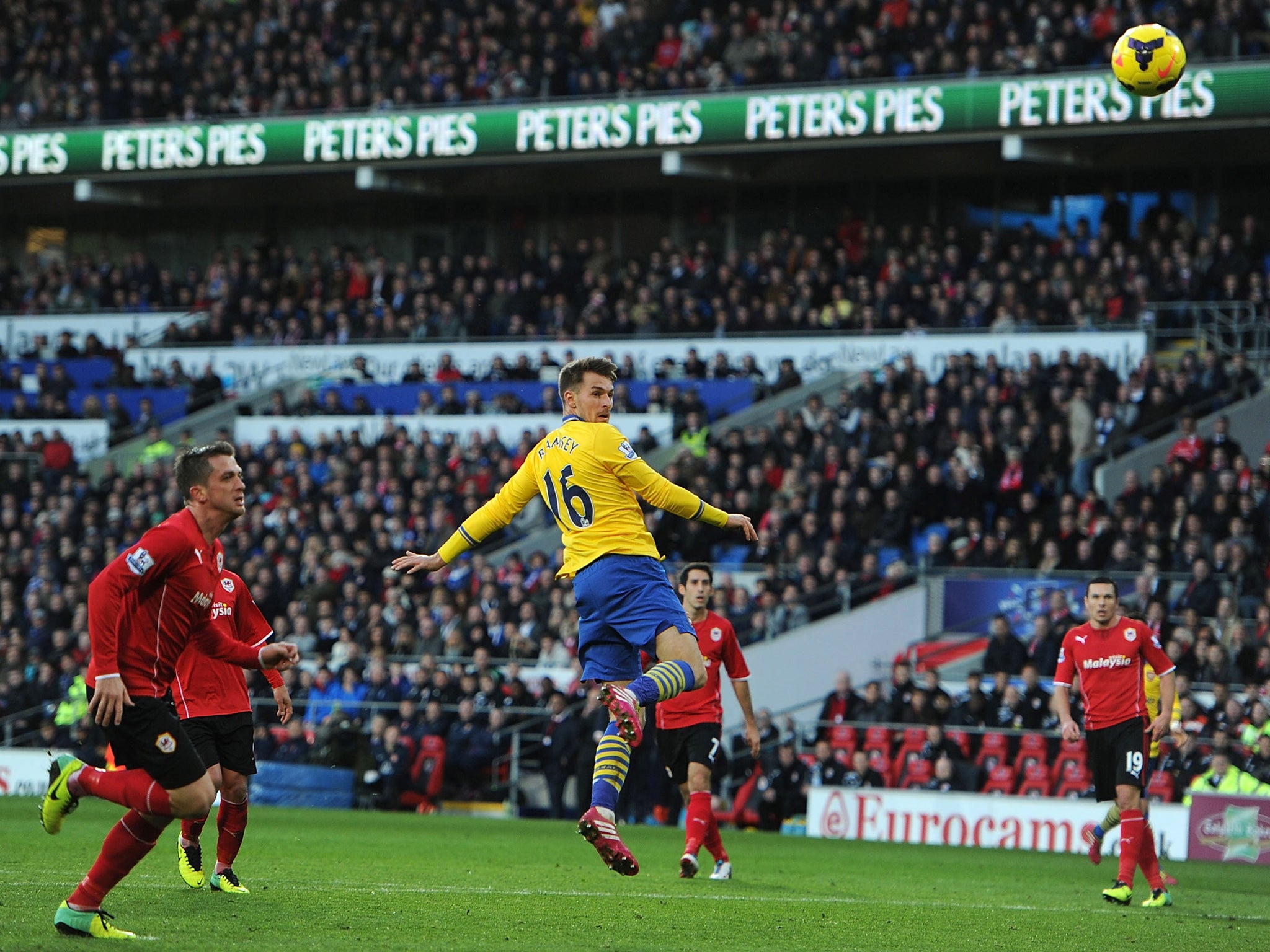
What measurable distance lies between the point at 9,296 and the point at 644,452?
17.9m

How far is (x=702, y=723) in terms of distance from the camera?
38.6 ft

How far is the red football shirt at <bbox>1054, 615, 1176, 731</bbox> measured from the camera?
10.8m

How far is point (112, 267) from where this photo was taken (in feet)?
116

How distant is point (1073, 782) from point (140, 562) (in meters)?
12.7

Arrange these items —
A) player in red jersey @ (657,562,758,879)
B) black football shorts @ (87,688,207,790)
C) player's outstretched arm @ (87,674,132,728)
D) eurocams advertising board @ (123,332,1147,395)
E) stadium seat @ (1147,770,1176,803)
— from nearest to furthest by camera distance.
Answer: player's outstretched arm @ (87,674,132,728) → black football shorts @ (87,688,207,790) → player in red jersey @ (657,562,758,879) → stadium seat @ (1147,770,1176,803) → eurocams advertising board @ (123,332,1147,395)

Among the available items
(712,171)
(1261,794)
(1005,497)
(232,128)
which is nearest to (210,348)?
A: (232,128)

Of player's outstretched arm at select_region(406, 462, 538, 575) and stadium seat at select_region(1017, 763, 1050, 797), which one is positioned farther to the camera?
stadium seat at select_region(1017, 763, 1050, 797)

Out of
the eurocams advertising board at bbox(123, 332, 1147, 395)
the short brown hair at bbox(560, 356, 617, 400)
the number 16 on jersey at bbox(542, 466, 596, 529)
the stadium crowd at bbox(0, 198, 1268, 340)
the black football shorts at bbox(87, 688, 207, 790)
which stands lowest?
the black football shorts at bbox(87, 688, 207, 790)

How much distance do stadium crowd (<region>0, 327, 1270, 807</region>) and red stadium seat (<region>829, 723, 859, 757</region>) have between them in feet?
6.00

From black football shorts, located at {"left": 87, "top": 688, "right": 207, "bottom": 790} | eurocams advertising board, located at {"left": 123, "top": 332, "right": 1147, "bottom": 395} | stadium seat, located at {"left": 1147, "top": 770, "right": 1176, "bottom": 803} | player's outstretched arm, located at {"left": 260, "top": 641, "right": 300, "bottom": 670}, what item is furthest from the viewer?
eurocams advertising board, located at {"left": 123, "top": 332, "right": 1147, "bottom": 395}

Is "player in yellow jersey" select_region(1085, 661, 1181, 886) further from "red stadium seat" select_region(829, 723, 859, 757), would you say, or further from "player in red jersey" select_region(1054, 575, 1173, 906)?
"red stadium seat" select_region(829, 723, 859, 757)

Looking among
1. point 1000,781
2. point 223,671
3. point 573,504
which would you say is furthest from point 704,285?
point 573,504

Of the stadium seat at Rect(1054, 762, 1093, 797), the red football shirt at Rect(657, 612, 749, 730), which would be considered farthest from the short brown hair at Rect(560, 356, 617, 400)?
the stadium seat at Rect(1054, 762, 1093, 797)

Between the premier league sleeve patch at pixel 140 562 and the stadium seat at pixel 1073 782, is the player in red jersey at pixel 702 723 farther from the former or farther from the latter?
the stadium seat at pixel 1073 782
